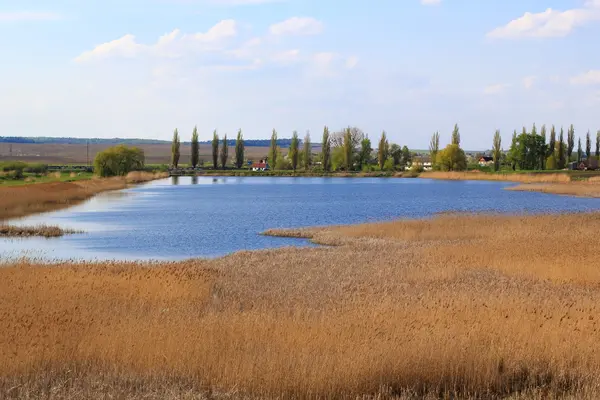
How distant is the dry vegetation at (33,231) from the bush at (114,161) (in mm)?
71305

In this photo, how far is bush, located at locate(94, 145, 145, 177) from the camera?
112 meters

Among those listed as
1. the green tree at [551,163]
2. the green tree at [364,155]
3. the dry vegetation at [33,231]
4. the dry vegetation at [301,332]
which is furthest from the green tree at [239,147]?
the dry vegetation at [301,332]

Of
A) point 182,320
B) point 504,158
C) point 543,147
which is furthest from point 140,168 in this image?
point 182,320

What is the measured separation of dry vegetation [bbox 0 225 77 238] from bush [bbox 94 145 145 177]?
7130 cm

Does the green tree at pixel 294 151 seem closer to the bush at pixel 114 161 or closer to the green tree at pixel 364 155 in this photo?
the green tree at pixel 364 155

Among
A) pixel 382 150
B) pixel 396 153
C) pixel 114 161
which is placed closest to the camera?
pixel 114 161

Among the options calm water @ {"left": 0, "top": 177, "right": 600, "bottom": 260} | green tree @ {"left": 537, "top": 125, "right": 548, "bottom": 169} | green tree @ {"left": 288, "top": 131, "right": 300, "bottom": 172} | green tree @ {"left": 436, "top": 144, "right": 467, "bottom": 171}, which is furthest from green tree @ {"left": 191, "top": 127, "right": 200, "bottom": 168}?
calm water @ {"left": 0, "top": 177, "right": 600, "bottom": 260}

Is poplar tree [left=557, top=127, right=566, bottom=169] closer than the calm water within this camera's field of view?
No

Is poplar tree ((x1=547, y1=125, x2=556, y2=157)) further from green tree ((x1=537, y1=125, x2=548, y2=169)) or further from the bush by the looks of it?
the bush

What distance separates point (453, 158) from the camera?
14600cm

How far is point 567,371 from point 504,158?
17809 cm

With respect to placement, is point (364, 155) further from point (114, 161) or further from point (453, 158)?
point (114, 161)

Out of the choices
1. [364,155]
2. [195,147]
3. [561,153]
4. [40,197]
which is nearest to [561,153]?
[561,153]

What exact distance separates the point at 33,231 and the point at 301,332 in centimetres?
3156
